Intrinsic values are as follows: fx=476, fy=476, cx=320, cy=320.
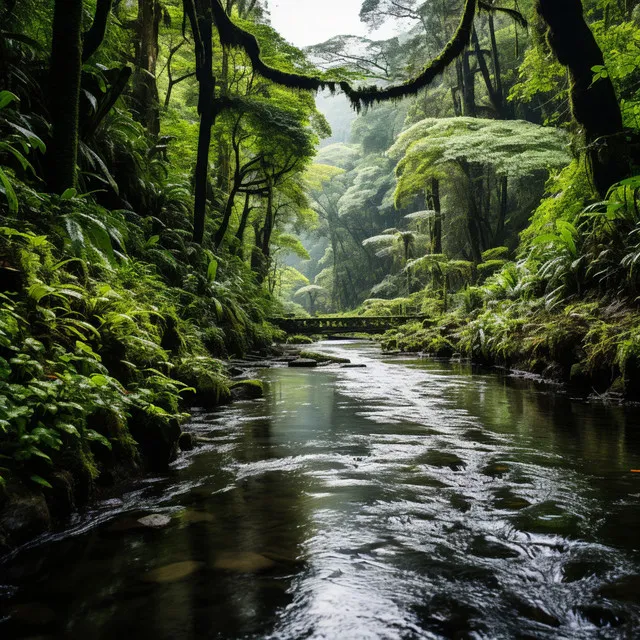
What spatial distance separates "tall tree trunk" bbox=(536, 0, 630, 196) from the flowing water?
6.01 m

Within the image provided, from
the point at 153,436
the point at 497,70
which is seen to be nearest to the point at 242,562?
the point at 153,436

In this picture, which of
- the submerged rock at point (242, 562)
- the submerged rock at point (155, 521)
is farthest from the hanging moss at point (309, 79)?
the submerged rock at point (242, 562)

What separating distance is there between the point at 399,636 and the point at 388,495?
1.23m

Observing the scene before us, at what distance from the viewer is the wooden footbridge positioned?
23487mm

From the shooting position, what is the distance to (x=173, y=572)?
6.06 ft

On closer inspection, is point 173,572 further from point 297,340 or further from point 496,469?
point 297,340

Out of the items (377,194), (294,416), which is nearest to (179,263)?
(294,416)

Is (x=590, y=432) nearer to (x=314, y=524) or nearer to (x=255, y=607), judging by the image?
(x=314, y=524)

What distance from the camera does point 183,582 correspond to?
178 centimetres

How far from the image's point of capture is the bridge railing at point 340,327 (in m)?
23.5

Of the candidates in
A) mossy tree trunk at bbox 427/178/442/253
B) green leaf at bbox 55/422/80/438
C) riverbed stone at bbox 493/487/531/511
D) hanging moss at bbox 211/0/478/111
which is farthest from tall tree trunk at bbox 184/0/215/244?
mossy tree trunk at bbox 427/178/442/253

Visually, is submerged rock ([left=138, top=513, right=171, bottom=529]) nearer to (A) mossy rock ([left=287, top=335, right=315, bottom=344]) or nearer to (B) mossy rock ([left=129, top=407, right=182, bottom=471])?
(B) mossy rock ([left=129, top=407, right=182, bottom=471])

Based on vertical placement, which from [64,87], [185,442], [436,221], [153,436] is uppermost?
[436,221]

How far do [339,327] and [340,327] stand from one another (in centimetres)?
9
